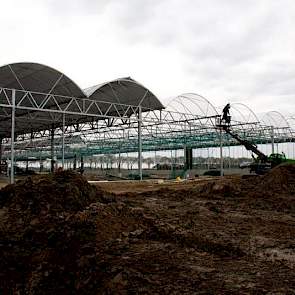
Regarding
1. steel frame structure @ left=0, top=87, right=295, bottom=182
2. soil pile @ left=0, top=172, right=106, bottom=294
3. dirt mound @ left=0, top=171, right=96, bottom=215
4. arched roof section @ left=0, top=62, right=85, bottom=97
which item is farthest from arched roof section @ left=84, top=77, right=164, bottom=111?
soil pile @ left=0, top=172, right=106, bottom=294

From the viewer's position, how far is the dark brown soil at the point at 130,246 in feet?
17.4

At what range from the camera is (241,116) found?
161 feet

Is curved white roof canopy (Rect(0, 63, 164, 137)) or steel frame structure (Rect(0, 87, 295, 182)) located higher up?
curved white roof canopy (Rect(0, 63, 164, 137))

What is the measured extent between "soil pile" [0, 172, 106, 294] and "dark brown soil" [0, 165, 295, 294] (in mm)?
19

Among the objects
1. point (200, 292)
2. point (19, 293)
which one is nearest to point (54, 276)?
point (19, 293)

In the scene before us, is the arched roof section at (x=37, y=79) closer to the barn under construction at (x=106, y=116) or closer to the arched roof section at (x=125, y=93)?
the barn under construction at (x=106, y=116)

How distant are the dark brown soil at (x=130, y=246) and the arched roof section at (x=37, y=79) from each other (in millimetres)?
14277

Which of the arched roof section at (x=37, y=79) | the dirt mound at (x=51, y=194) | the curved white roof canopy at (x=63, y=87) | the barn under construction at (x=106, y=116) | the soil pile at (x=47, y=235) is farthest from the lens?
the barn under construction at (x=106, y=116)

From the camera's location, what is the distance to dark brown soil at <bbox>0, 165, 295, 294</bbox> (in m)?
5.29

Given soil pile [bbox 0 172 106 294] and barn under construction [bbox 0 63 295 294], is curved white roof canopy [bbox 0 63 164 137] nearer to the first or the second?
barn under construction [bbox 0 63 295 294]

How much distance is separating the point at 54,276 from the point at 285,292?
3.38 metres

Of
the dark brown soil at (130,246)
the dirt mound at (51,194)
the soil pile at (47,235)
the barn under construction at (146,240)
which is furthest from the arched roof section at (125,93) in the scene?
the soil pile at (47,235)

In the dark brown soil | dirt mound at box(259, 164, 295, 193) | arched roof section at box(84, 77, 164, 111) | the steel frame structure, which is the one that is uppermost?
arched roof section at box(84, 77, 164, 111)

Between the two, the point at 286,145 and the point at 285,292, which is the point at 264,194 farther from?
the point at 286,145
